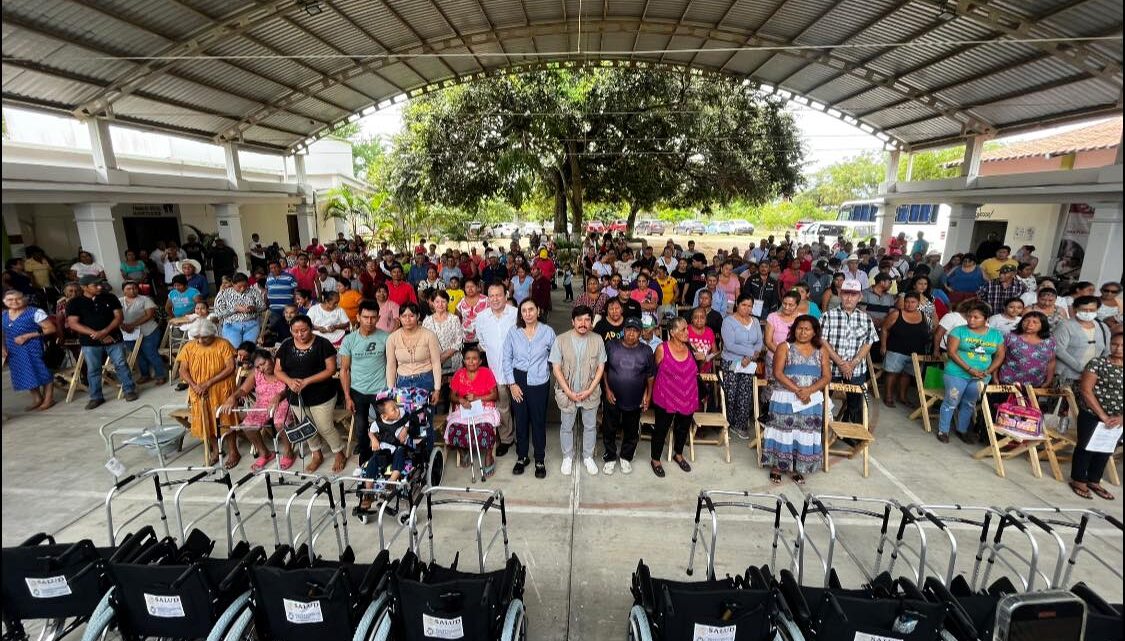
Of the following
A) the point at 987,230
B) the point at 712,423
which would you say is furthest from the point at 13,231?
the point at 987,230

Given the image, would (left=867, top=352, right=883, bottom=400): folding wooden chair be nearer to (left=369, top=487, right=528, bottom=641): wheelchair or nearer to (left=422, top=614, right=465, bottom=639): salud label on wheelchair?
(left=369, top=487, right=528, bottom=641): wheelchair

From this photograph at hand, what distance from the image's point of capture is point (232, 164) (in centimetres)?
1488

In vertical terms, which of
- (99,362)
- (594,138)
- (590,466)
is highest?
(594,138)

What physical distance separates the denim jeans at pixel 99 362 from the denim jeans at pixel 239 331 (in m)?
1.29

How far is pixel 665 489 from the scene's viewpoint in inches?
197

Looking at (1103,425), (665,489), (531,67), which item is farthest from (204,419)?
(531,67)

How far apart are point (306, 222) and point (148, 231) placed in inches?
195

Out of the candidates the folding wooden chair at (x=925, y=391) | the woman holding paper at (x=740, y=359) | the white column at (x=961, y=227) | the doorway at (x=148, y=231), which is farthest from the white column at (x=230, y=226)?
the white column at (x=961, y=227)

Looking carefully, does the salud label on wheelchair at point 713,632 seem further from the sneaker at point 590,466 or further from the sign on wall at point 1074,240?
the sign on wall at point 1074,240

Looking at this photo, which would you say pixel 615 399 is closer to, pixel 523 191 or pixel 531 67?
pixel 531 67

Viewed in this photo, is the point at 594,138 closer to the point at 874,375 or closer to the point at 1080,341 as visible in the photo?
the point at 874,375

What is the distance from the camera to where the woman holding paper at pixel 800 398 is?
16.2 ft

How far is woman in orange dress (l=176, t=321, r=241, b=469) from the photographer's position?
526 centimetres

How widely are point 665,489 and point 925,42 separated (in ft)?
39.2
